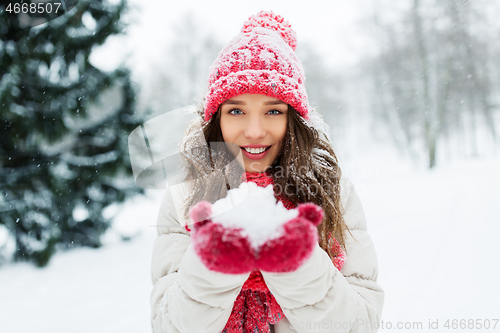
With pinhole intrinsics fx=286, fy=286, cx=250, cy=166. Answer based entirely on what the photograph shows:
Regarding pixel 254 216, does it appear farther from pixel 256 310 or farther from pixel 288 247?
pixel 256 310

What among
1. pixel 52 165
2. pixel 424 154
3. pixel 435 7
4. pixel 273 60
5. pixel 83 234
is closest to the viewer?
pixel 273 60

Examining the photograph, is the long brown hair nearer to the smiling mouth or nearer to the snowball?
the smiling mouth

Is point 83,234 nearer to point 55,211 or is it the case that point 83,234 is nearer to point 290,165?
point 55,211

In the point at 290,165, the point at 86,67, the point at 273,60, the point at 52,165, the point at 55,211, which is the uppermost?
the point at 86,67

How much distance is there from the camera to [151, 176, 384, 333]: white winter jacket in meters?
0.70

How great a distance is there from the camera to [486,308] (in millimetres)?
1935

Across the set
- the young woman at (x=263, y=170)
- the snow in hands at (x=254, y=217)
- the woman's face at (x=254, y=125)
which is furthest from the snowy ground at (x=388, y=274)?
the snow in hands at (x=254, y=217)

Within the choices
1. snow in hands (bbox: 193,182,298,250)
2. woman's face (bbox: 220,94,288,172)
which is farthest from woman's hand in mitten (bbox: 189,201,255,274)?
woman's face (bbox: 220,94,288,172)

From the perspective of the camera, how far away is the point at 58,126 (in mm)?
3031

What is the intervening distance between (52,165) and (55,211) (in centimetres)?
51

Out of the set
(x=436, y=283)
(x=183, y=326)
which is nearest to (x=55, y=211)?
(x=183, y=326)

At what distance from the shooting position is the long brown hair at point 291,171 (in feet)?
3.43
